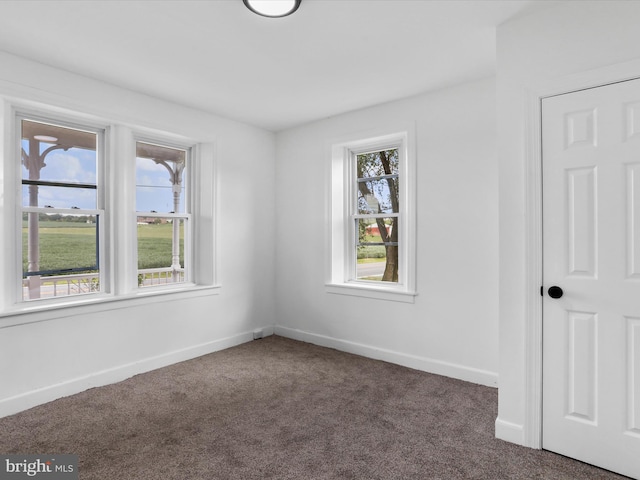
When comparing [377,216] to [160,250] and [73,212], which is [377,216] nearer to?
[160,250]

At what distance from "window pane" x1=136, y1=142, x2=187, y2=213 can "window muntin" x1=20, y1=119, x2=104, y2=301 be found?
1.25 feet

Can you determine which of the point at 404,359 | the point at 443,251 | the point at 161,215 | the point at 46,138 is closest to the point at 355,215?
the point at 443,251

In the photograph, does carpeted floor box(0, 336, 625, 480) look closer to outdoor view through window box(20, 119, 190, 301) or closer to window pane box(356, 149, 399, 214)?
outdoor view through window box(20, 119, 190, 301)

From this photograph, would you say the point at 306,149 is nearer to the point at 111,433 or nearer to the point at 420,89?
the point at 420,89

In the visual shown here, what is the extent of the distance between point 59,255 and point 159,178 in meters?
1.11

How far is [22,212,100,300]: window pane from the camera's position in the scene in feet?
9.33

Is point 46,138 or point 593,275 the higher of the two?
point 46,138

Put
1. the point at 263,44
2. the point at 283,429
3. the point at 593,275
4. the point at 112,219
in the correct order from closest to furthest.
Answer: the point at 593,275
the point at 283,429
the point at 263,44
the point at 112,219

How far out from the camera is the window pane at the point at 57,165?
2844 millimetres

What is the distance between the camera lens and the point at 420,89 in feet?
10.5

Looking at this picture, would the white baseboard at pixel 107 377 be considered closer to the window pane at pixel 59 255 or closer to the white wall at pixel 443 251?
the window pane at pixel 59 255

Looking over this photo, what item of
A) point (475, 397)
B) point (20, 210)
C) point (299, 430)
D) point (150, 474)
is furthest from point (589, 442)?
point (20, 210)

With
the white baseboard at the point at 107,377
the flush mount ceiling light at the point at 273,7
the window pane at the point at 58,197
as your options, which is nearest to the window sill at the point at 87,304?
the white baseboard at the point at 107,377

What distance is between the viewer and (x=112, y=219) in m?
3.19
